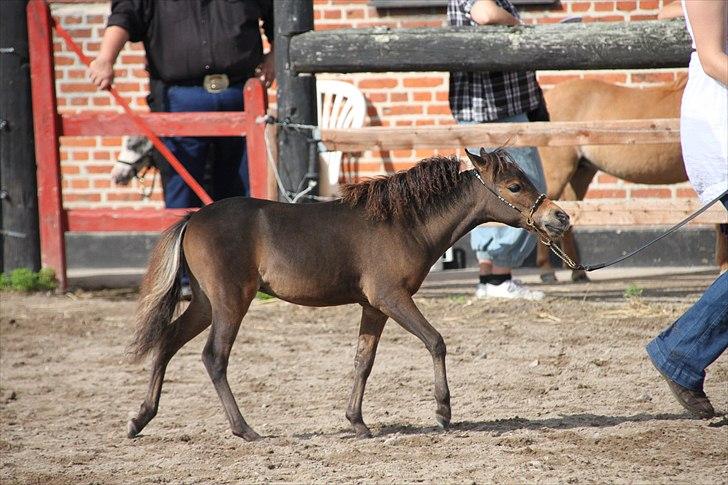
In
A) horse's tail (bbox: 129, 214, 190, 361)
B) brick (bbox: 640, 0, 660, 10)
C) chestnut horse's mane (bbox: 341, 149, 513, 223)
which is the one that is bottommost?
horse's tail (bbox: 129, 214, 190, 361)

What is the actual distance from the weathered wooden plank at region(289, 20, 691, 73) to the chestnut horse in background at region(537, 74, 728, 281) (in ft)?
4.82

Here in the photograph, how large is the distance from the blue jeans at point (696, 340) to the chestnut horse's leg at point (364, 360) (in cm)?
116

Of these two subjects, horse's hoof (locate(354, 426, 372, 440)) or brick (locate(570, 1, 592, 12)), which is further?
brick (locate(570, 1, 592, 12))

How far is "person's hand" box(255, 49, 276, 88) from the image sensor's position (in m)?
8.17

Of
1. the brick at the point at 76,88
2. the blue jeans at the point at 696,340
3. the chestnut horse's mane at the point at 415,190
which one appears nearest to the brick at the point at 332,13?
the brick at the point at 76,88

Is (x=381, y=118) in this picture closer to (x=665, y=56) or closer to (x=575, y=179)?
(x=575, y=179)

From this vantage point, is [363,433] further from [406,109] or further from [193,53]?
[406,109]

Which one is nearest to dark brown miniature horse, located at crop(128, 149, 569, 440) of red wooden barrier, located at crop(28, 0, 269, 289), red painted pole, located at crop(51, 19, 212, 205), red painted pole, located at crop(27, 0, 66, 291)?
red painted pole, located at crop(51, 19, 212, 205)

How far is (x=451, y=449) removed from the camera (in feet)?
14.9

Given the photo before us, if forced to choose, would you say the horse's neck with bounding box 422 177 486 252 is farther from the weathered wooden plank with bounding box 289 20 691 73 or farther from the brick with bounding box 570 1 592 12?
the brick with bounding box 570 1 592 12

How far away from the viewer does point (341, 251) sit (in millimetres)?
4773

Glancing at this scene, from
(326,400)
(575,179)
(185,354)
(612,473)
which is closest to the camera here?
(612,473)

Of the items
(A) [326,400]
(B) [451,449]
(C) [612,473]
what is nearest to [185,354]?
(A) [326,400]

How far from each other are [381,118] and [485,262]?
7.67 ft
